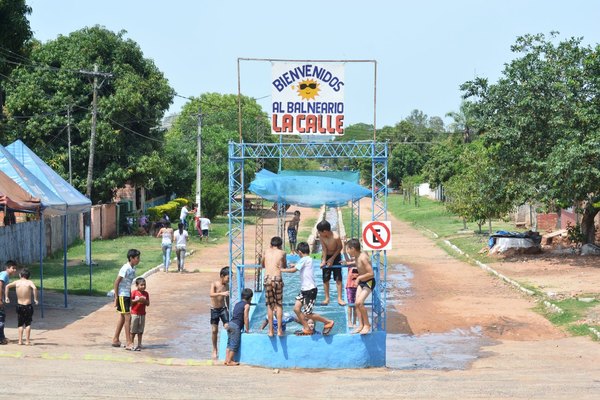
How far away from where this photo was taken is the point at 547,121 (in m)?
30.9

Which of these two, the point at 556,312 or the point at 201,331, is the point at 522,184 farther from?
the point at 201,331

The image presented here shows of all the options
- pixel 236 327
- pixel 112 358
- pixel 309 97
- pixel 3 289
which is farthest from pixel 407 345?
pixel 3 289

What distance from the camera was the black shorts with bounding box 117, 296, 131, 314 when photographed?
15.9 metres

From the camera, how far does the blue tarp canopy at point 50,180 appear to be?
22609mm

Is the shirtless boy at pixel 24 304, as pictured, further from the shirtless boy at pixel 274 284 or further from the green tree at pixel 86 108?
the green tree at pixel 86 108

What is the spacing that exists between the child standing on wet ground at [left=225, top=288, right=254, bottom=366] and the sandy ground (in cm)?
36

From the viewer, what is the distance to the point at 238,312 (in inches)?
589

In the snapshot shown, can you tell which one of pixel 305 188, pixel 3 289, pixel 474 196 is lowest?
pixel 3 289

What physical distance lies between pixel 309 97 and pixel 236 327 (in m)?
5.39

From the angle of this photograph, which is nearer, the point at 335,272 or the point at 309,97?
the point at 335,272

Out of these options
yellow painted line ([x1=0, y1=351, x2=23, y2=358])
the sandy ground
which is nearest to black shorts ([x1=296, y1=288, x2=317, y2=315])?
the sandy ground

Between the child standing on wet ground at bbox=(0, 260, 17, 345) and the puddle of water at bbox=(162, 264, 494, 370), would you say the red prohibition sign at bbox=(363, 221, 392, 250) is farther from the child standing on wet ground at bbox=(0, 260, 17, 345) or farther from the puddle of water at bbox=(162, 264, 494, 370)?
the child standing on wet ground at bbox=(0, 260, 17, 345)

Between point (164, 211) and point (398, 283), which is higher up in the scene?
point (164, 211)

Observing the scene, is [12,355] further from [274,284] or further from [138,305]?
[274,284]
